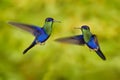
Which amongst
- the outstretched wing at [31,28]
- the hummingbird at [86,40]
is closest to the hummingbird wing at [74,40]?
the hummingbird at [86,40]

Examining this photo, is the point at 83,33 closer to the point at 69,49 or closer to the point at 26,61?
the point at 69,49

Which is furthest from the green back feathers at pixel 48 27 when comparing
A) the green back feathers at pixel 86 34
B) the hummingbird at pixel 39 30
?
the green back feathers at pixel 86 34

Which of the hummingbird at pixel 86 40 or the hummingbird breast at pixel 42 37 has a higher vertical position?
the hummingbird breast at pixel 42 37

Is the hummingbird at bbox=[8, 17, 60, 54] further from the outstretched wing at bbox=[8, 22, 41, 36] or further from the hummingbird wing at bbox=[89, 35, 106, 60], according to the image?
the hummingbird wing at bbox=[89, 35, 106, 60]

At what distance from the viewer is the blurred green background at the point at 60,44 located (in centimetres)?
127

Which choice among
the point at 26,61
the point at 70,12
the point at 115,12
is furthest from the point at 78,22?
the point at 26,61

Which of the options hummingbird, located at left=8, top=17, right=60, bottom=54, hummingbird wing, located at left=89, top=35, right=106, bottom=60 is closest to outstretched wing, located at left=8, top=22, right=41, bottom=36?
hummingbird, located at left=8, top=17, right=60, bottom=54

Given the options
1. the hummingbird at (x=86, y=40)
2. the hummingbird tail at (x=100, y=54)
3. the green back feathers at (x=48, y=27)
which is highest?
the green back feathers at (x=48, y=27)

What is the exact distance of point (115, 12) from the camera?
4.59 ft

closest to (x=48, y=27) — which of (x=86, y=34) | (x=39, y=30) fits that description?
(x=39, y=30)

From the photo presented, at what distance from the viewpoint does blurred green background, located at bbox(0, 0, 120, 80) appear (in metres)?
1.27

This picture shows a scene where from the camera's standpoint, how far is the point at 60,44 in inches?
52.6

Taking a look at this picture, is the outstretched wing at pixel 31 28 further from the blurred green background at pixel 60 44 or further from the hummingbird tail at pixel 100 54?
the hummingbird tail at pixel 100 54

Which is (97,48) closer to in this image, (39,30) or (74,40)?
(74,40)
